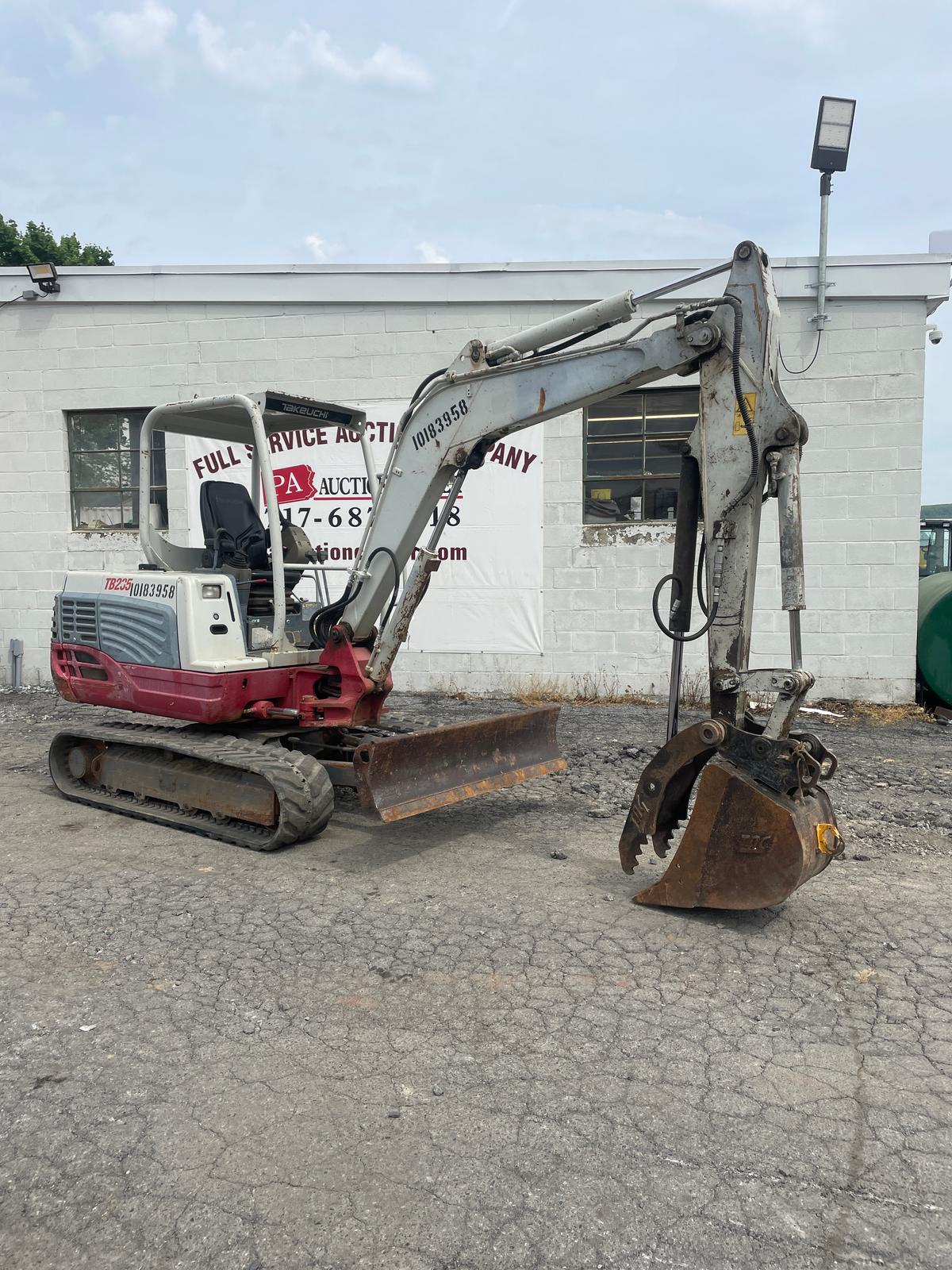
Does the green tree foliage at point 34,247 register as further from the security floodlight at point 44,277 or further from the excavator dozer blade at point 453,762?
the excavator dozer blade at point 453,762

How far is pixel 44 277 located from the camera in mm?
10586

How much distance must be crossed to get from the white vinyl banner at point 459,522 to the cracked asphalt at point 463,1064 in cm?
506

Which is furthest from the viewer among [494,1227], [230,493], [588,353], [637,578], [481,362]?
[637,578]

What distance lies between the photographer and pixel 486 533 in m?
10.1

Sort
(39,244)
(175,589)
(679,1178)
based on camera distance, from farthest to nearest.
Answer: (39,244)
(175,589)
(679,1178)

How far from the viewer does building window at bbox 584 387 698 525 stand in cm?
981

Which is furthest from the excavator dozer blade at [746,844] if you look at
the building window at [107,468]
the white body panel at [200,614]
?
the building window at [107,468]

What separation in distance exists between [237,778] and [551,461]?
221 inches

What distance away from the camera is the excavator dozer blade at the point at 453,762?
16.2 ft

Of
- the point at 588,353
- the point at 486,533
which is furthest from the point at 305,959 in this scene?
the point at 486,533

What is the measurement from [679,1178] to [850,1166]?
48 centimetres

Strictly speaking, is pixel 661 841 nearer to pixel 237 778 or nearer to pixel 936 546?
pixel 237 778

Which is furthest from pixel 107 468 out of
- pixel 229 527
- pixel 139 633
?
pixel 139 633

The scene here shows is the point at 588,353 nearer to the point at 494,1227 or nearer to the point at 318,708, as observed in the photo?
the point at 318,708
